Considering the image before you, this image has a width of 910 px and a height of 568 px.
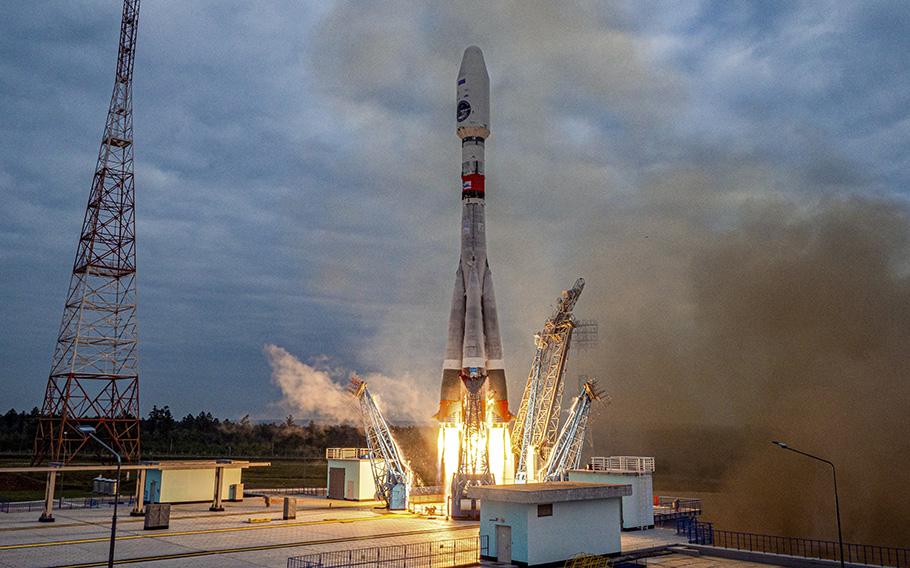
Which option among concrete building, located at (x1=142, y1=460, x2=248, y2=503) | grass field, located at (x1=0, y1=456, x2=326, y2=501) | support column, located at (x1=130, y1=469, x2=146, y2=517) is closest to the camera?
support column, located at (x1=130, y1=469, x2=146, y2=517)

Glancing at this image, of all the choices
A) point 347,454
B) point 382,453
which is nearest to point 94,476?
point 347,454

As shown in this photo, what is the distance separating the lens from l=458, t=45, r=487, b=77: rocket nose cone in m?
57.5

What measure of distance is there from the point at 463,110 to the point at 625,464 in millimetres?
31573

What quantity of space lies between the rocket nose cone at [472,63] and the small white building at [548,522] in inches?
1498

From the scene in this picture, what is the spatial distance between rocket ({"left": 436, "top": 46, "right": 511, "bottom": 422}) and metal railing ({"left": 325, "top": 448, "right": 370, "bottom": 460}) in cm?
688

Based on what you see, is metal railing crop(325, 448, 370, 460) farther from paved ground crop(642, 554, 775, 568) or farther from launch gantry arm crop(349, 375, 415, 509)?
paved ground crop(642, 554, 775, 568)

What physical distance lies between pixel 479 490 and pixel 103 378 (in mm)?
44233

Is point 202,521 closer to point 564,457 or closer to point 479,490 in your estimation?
point 479,490

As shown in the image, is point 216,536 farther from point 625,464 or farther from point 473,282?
point 473,282

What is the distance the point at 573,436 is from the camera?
172 feet

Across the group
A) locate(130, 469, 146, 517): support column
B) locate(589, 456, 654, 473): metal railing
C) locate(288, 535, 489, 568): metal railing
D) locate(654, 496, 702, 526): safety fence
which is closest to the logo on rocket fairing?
locate(589, 456, 654, 473): metal railing

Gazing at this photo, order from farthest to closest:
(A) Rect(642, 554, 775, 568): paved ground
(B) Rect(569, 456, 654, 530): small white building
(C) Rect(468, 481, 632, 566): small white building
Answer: (B) Rect(569, 456, 654, 530): small white building < (A) Rect(642, 554, 775, 568): paved ground < (C) Rect(468, 481, 632, 566): small white building

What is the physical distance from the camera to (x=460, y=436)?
48.7 metres

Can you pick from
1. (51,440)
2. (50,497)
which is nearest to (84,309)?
(51,440)
